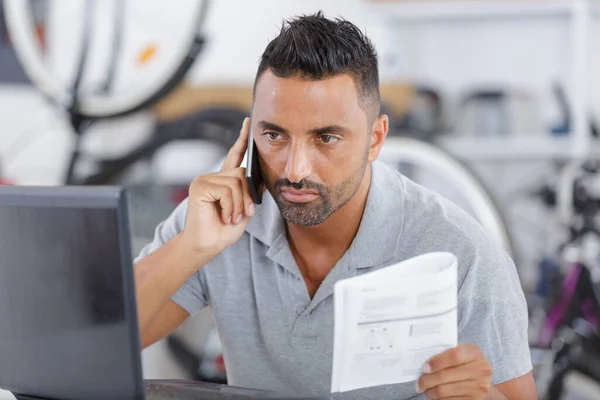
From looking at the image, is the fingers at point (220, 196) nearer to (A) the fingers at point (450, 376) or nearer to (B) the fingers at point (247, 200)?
(B) the fingers at point (247, 200)

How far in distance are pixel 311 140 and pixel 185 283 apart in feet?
1.10

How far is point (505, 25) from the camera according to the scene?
273 cm

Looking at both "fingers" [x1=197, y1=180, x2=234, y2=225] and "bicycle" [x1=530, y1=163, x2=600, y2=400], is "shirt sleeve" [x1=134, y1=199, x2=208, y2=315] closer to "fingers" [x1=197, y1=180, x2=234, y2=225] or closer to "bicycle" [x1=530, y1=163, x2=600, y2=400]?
"fingers" [x1=197, y1=180, x2=234, y2=225]

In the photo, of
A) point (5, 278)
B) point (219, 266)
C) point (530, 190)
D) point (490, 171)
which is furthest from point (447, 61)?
point (5, 278)

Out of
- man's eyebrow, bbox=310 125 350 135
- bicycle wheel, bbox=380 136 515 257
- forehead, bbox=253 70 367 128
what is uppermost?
forehead, bbox=253 70 367 128

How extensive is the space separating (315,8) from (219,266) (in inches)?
67.2

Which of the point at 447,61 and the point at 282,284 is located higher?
the point at 447,61

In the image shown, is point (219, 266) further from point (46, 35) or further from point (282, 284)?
point (46, 35)

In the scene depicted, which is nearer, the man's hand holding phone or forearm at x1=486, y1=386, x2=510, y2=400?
forearm at x1=486, y1=386, x2=510, y2=400

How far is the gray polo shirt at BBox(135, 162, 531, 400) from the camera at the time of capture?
3.45ft

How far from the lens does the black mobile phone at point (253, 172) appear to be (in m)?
1.13

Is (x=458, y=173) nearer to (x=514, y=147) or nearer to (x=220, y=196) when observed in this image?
(x=514, y=147)

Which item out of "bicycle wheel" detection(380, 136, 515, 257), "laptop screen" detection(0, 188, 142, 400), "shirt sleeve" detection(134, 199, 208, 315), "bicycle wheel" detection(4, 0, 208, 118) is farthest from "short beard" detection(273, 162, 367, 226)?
"bicycle wheel" detection(4, 0, 208, 118)

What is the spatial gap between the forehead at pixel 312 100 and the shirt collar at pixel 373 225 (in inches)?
5.9
